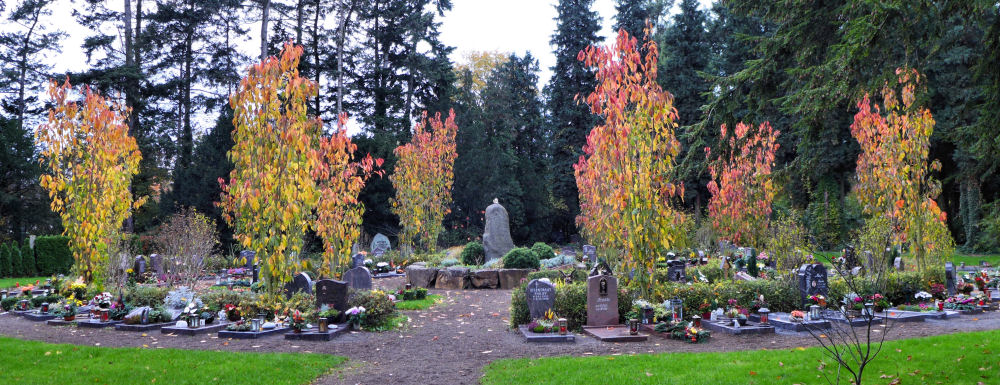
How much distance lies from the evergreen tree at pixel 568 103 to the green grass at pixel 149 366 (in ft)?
89.3

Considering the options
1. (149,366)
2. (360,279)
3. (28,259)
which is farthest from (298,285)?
(28,259)

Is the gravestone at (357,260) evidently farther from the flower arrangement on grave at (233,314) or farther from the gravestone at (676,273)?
the gravestone at (676,273)

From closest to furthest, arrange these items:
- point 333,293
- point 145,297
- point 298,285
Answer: point 333,293, point 145,297, point 298,285

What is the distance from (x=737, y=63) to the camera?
31.1m

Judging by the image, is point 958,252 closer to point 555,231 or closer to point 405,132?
point 555,231

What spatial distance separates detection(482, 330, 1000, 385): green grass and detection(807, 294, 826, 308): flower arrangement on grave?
6.81 feet

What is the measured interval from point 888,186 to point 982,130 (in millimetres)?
5841

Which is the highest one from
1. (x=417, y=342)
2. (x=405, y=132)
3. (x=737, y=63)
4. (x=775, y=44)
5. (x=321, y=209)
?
(x=737, y=63)

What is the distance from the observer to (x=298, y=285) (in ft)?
36.8

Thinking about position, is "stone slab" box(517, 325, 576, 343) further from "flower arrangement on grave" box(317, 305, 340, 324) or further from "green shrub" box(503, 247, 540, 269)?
"green shrub" box(503, 247, 540, 269)

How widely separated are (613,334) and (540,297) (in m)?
1.26

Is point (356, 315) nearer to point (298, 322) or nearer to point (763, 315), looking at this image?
point (298, 322)

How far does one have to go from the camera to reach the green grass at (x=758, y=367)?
6051 mm

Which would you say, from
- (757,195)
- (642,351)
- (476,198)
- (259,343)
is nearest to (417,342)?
(259,343)
